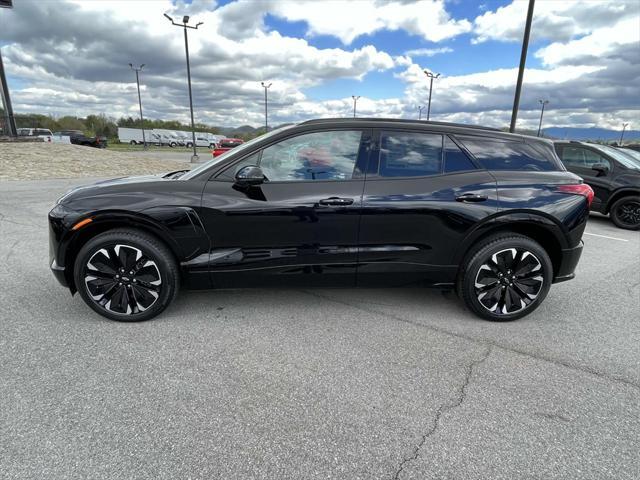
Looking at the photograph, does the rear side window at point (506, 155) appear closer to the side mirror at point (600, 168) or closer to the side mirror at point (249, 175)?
the side mirror at point (249, 175)

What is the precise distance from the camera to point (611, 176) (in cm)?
818

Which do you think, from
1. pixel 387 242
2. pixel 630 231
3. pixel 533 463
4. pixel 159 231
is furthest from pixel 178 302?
pixel 630 231

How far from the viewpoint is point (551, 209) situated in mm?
3395

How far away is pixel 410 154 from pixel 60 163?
17470 millimetres

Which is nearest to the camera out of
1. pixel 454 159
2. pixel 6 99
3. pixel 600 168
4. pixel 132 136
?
pixel 454 159

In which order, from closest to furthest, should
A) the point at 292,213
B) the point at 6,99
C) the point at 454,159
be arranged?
the point at 292,213, the point at 454,159, the point at 6,99

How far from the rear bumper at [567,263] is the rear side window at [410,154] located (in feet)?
4.61

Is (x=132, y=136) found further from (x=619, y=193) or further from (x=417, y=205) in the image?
(x=417, y=205)

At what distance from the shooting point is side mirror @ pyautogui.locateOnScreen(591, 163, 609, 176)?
8258 mm

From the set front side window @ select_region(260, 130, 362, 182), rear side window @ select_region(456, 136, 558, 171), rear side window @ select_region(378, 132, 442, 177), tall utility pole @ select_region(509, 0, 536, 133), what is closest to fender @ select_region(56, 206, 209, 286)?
front side window @ select_region(260, 130, 362, 182)

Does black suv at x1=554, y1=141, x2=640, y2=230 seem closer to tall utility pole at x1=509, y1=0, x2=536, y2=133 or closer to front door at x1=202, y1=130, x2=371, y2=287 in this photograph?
tall utility pole at x1=509, y1=0, x2=536, y2=133

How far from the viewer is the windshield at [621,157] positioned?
8.23 metres

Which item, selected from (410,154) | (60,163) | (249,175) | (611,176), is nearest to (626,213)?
(611,176)

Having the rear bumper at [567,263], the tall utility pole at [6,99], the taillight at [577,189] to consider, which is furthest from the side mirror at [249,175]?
the tall utility pole at [6,99]
